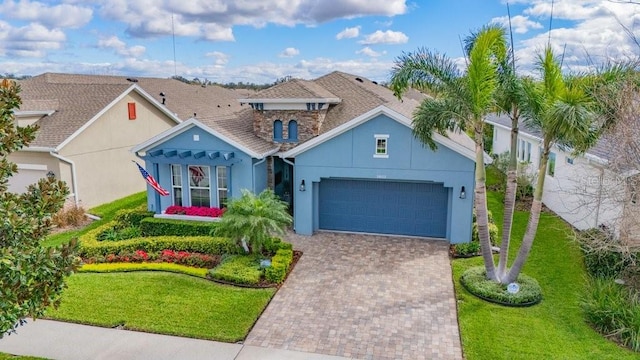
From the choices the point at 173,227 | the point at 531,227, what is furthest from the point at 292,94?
the point at 531,227

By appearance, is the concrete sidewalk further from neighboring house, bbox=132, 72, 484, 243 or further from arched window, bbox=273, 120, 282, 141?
arched window, bbox=273, 120, 282, 141

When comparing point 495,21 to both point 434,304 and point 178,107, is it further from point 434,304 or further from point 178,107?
point 178,107

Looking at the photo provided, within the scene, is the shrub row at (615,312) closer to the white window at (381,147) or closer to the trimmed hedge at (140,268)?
the white window at (381,147)

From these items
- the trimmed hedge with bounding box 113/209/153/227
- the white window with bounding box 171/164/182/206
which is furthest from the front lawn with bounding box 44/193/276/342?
the white window with bounding box 171/164/182/206

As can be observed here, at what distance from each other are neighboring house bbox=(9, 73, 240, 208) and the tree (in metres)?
11.4

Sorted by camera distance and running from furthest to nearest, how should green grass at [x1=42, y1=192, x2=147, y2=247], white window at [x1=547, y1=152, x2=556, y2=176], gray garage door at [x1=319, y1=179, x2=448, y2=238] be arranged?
1. white window at [x1=547, y1=152, x2=556, y2=176]
2. green grass at [x1=42, y1=192, x2=147, y2=247]
3. gray garage door at [x1=319, y1=179, x2=448, y2=238]

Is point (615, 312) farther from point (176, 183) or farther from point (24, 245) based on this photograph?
point (176, 183)

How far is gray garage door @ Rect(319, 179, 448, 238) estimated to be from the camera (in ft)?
53.1

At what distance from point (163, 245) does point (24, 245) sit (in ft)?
27.1

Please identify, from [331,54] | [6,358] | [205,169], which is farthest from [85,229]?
[331,54]

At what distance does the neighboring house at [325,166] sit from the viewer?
1538cm

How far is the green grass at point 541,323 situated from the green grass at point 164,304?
5027 millimetres

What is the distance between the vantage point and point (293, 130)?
60.3 ft

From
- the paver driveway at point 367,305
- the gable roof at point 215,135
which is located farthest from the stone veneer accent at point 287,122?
the paver driveway at point 367,305
